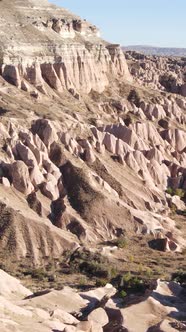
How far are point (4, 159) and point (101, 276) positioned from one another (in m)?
12.4

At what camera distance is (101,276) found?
37.2 m

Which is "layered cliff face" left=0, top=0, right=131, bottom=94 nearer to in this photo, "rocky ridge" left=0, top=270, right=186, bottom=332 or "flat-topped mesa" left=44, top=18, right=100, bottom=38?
"flat-topped mesa" left=44, top=18, right=100, bottom=38

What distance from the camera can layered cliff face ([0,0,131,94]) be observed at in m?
63.8

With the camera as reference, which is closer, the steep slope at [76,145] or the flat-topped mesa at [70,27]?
the steep slope at [76,145]

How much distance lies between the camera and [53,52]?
226 feet

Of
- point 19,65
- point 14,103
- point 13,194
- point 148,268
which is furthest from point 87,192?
point 19,65

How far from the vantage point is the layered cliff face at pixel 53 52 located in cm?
6375

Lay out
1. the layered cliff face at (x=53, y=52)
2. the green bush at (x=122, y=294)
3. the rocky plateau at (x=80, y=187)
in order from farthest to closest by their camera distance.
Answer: the layered cliff face at (x=53, y=52) → the green bush at (x=122, y=294) → the rocky plateau at (x=80, y=187)

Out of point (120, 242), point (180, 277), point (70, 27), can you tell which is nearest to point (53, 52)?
point (70, 27)

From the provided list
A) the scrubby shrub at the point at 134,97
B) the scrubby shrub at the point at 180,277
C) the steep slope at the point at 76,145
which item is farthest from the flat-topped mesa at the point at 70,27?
the scrubby shrub at the point at 180,277

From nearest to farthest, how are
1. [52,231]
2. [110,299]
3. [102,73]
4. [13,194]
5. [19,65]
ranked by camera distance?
[110,299] → [52,231] → [13,194] → [19,65] → [102,73]

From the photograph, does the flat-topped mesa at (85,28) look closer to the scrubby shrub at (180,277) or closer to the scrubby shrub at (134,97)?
the scrubby shrub at (134,97)

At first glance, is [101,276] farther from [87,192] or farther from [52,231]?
[87,192]

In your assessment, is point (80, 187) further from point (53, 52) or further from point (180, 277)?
point (53, 52)
